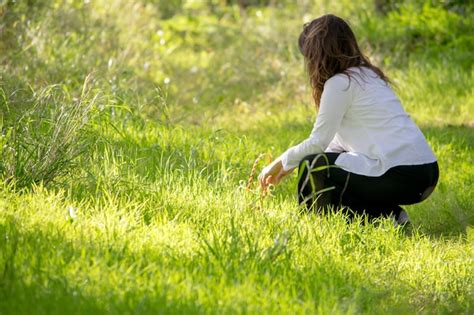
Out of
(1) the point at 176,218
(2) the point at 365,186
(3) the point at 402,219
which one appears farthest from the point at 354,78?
(1) the point at 176,218

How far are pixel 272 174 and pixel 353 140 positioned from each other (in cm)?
50

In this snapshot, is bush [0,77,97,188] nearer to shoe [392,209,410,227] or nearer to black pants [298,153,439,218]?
black pants [298,153,439,218]

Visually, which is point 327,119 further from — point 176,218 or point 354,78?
point 176,218

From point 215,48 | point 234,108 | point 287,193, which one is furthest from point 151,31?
point 287,193

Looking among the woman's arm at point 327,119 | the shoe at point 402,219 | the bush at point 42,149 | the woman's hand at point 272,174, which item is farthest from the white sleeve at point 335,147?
the bush at point 42,149

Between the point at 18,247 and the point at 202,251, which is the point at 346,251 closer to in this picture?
the point at 202,251

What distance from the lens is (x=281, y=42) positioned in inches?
405

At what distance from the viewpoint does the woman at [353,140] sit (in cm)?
461

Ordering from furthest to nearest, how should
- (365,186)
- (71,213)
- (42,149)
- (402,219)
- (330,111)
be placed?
(402,219) → (365,186) → (330,111) → (42,149) → (71,213)

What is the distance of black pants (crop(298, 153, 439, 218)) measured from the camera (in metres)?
4.63

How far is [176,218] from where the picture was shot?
163 inches

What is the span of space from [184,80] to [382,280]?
22.0ft

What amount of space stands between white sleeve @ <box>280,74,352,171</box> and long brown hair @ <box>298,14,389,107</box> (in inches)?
3.4

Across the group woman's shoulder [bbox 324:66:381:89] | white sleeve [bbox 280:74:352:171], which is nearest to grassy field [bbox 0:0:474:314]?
white sleeve [bbox 280:74:352:171]
